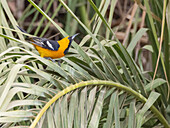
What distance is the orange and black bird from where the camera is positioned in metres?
0.96

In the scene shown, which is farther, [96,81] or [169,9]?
[169,9]

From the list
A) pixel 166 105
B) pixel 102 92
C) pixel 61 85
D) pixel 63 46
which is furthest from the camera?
pixel 166 105

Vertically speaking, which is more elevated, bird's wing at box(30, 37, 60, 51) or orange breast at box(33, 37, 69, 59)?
bird's wing at box(30, 37, 60, 51)

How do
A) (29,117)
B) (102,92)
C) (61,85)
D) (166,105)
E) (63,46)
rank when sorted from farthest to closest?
(166,105) → (63,46) → (102,92) → (61,85) → (29,117)

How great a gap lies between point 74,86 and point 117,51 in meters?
0.33

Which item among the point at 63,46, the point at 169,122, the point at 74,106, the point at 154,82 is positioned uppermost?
the point at 63,46

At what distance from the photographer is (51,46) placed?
100 cm

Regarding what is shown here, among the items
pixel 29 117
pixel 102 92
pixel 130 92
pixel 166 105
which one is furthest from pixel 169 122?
pixel 29 117

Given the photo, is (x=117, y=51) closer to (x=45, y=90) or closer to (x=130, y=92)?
(x=130, y=92)

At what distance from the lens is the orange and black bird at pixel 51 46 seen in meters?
0.96

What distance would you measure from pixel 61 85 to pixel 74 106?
6 cm

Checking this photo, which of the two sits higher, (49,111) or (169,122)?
(49,111)

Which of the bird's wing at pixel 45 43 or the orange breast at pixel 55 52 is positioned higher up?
the bird's wing at pixel 45 43

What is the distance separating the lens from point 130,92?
874 mm
